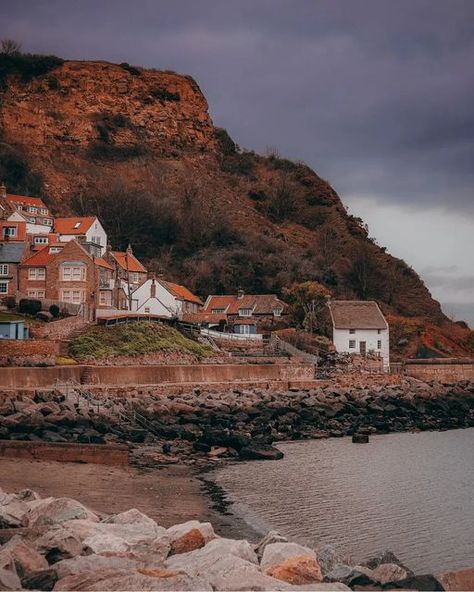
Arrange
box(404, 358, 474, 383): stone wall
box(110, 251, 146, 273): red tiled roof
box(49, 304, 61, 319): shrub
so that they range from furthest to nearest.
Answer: box(110, 251, 146, 273): red tiled roof, box(404, 358, 474, 383): stone wall, box(49, 304, 61, 319): shrub

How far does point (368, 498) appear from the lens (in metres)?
23.6

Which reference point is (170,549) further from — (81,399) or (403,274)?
(403,274)

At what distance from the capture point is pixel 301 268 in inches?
3275

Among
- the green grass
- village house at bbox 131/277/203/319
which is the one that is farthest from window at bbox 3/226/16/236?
the green grass

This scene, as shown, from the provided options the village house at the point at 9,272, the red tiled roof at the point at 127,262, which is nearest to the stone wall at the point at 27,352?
the village house at the point at 9,272

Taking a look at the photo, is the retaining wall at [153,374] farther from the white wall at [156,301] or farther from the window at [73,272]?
the white wall at [156,301]

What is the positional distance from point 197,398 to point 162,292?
26.7 meters

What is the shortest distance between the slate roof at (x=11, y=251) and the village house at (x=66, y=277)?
100 cm

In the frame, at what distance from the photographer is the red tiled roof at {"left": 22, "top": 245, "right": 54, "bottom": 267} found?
58544mm

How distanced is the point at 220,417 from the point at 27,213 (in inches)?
1709

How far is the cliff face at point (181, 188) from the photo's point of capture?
87.4m

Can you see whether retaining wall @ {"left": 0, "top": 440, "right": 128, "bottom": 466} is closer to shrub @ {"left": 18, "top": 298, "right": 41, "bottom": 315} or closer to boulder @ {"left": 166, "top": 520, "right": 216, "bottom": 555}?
boulder @ {"left": 166, "top": 520, "right": 216, "bottom": 555}

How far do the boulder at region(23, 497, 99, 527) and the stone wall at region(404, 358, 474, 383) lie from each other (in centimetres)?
4616

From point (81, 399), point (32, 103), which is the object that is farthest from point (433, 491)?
point (32, 103)
